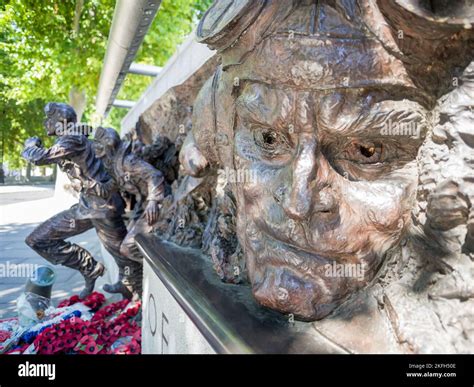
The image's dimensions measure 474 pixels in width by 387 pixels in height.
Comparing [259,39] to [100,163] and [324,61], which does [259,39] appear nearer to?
[324,61]

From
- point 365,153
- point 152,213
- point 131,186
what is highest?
point 365,153

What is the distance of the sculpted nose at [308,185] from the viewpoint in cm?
146

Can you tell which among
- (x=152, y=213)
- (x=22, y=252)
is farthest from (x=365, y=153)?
(x=22, y=252)

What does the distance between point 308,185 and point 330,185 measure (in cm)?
9

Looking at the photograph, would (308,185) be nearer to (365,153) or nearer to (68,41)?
(365,153)

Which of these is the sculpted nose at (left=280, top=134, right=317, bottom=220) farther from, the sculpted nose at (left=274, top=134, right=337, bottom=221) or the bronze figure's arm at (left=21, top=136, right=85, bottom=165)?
the bronze figure's arm at (left=21, top=136, right=85, bottom=165)

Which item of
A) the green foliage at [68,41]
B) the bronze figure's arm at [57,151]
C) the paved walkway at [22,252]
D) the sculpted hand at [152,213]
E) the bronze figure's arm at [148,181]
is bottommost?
the paved walkway at [22,252]

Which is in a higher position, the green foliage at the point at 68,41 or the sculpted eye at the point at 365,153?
the green foliage at the point at 68,41

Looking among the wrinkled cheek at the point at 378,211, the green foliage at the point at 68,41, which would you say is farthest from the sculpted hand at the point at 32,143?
the green foliage at the point at 68,41

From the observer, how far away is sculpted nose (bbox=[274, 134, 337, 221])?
57.6 inches

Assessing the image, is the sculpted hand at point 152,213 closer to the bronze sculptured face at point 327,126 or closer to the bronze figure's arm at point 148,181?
the bronze figure's arm at point 148,181

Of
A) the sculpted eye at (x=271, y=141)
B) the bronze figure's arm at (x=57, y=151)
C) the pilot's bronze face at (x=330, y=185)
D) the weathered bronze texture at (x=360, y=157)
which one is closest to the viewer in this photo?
the weathered bronze texture at (x=360, y=157)

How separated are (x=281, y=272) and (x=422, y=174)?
2.09 ft

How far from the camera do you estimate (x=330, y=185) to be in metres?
1.50
